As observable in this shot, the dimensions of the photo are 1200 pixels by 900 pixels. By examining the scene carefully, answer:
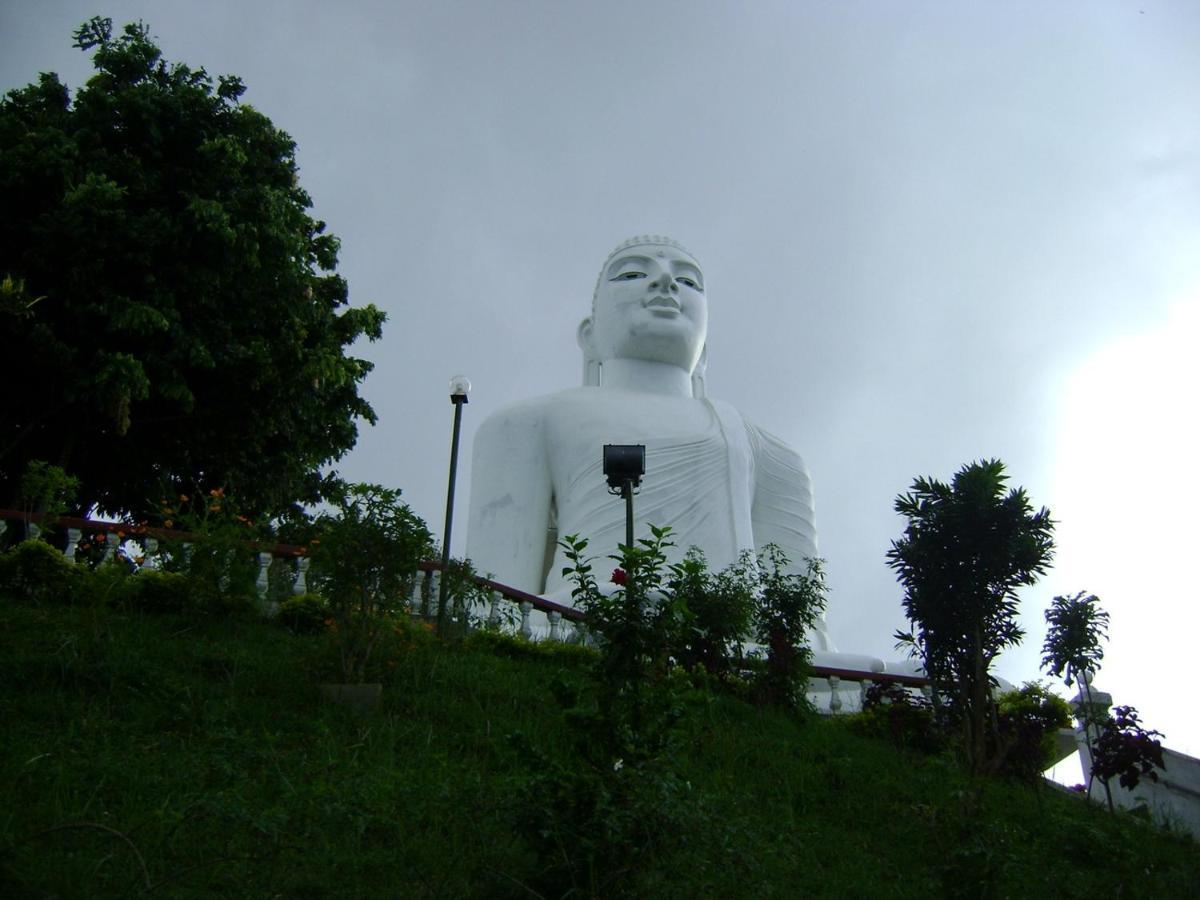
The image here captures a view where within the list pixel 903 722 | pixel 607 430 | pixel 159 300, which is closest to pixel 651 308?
pixel 607 430

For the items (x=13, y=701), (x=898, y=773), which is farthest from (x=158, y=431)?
(x=898, y=773)

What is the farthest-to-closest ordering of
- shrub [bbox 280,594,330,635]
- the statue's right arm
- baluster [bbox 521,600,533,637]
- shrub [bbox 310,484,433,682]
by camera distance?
1. the statue's right arm
2. baluster [bbox 521,600,533,637]
3. shrub [bbox 280,594,330,635]
4. shrub [bbox 310,484,433,682]

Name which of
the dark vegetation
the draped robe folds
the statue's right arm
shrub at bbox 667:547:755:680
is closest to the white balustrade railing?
the dark vegetation

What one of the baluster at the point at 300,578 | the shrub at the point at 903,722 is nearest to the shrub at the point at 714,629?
the shrub at the point at 903,722

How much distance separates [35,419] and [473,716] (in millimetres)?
6567

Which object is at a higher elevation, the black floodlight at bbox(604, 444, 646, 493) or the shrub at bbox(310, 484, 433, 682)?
the black floodlight at bbox(604, 444, 646, 493)

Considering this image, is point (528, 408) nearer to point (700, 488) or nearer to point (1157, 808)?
point (700, 488)

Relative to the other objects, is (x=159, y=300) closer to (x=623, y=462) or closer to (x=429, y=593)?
(x=429, y=593)

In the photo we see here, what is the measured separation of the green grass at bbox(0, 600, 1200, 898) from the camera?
14.1ft

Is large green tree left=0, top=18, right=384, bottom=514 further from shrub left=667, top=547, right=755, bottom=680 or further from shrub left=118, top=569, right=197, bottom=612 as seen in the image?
shrub left=667, top=547, right=755, bottom=680

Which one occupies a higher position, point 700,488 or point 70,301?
point 70,301

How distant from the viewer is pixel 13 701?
589 cm

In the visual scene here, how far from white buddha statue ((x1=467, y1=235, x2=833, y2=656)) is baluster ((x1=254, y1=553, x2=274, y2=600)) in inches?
127

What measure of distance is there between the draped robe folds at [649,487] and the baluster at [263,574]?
12.1ft
